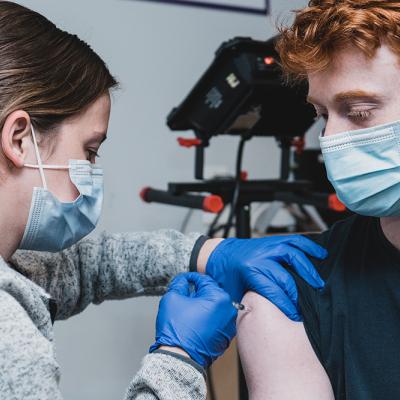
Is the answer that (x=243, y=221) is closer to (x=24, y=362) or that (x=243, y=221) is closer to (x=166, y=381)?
(x=166, y=381)

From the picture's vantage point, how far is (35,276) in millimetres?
1314

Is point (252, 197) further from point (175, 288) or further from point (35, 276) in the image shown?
point (35, 276)

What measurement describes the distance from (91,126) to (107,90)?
11 centimetres

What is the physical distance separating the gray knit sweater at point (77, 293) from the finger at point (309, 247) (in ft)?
0.97

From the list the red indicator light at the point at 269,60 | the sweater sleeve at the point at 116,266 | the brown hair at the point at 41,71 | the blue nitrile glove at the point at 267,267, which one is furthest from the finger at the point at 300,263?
the red indicator light at the point at 269,60

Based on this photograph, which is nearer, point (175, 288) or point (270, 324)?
point (270, 324)

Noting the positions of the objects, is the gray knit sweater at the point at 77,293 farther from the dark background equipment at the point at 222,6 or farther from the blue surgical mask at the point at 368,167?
the dark background equipment at the point at 222,6

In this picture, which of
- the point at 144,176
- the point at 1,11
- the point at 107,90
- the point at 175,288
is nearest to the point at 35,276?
the point at 175,288

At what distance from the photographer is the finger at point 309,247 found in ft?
4.19

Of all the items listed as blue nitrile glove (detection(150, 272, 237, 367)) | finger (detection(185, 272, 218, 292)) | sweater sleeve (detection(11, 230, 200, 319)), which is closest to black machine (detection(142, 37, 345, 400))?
sweater sleeve (detection(11, 230, 200, 319))

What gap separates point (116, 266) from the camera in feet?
4.70

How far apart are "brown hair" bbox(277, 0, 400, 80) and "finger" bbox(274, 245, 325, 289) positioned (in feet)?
1.30

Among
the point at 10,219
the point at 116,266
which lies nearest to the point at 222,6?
the point at 116,266

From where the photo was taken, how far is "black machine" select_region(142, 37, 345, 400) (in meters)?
1.72
